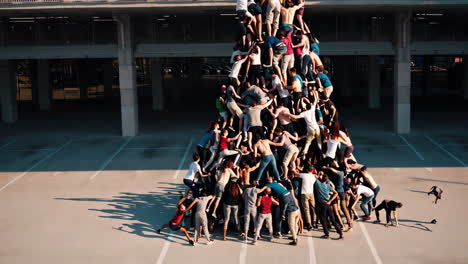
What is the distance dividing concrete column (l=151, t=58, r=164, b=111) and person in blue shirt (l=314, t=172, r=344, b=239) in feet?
89.6

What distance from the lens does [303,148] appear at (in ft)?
61.8

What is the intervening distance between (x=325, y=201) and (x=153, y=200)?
6.64m

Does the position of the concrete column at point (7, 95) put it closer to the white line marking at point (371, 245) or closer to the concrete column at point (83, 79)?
the concrete column at point (83, 79)

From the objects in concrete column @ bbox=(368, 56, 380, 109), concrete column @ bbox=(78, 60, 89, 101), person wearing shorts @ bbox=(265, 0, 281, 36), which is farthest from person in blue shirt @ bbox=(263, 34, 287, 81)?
concrete column @ bbox=(78, 60, 89, 101)

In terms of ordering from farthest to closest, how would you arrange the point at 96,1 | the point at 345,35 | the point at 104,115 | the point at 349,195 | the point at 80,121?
1. the point at 104,115
2. the point at 80,121
3. the point at 345,35
4. the point at 96,1
5. the point at 349,195

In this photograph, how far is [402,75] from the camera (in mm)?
33500

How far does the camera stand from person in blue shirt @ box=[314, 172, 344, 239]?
56.2 ft

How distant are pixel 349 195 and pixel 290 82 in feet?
12.3

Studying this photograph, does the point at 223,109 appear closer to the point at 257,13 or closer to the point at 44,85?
the point at 257,13

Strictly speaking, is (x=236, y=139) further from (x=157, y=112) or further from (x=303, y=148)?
(x=157, y=112)

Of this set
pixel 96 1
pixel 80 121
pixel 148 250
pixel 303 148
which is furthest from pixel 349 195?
pixel 80 121

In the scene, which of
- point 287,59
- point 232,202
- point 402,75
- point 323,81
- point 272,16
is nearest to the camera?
point 232,202

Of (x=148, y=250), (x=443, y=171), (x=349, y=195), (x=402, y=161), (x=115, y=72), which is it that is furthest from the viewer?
(x=115, y=72)

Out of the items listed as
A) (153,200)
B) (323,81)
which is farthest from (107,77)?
(323,81)
